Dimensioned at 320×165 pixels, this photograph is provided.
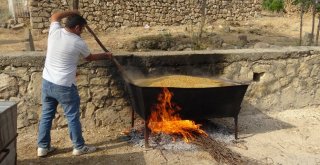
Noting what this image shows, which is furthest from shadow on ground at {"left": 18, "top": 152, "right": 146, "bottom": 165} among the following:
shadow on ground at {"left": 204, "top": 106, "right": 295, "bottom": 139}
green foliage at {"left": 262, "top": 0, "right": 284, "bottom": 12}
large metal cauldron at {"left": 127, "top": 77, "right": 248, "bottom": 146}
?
green foliage at {"left": 262, "top": 0, "right": 284, "bottom": 12}

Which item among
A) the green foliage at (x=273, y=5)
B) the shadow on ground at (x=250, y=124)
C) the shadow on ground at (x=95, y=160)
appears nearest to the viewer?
the shadow on ground at (x=95, y=160)

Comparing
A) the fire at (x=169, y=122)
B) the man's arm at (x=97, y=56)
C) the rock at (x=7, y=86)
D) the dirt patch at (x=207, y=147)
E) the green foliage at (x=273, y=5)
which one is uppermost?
the green foliage at (x=273, y=5)

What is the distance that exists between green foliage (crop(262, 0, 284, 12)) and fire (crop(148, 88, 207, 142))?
18569mm

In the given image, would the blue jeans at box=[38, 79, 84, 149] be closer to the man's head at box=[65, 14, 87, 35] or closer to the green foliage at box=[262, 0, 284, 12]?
the man's head at box=[65, 14, 87, 35]

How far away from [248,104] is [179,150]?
1749 millimetres

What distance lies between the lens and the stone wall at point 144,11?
51.8ft

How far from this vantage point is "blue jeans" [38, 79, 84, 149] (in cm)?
410

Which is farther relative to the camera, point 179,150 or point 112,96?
point 112,96

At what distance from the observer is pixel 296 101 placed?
6043mm

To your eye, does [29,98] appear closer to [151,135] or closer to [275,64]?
[151,135]

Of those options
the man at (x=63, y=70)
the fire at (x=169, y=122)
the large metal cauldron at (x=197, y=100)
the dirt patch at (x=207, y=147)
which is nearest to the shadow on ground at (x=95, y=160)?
the dirt patch at (x=207, y=147)

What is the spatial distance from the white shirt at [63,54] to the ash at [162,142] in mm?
1223

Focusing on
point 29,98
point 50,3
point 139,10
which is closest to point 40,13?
point 50,3

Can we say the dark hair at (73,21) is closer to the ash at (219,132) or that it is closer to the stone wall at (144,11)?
the ash at (219,132)
